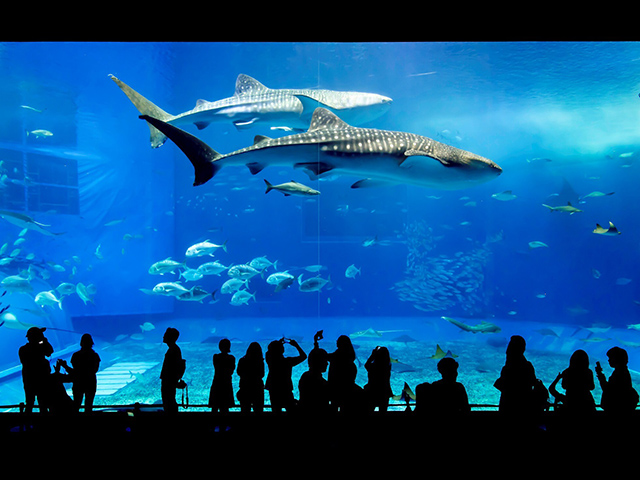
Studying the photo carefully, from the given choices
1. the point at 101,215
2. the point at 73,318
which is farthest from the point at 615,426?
the point at 101,215

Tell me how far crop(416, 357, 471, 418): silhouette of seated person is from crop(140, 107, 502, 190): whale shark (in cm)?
245

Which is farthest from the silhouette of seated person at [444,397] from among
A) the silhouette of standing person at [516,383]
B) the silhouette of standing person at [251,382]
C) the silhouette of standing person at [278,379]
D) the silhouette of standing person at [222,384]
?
the silhouette of standing person at [222,384]

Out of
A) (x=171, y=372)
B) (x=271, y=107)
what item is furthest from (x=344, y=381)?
(x=271, y=107)

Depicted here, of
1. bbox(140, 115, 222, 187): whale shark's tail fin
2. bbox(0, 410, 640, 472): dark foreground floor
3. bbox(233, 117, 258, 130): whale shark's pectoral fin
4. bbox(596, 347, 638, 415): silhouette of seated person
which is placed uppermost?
bbox(233, 117, 258, 130): whale shark's pectoral fin

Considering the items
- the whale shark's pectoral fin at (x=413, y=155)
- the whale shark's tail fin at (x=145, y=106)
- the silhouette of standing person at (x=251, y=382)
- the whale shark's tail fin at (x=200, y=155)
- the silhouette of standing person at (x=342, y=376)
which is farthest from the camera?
the whale shark's tail fin at (x=145, y=106)

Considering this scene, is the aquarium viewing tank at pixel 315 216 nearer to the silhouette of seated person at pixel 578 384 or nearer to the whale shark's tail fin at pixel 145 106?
the whale shark's tail fin at pixel 145 106

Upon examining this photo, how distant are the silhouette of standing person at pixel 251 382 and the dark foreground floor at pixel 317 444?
65 cm

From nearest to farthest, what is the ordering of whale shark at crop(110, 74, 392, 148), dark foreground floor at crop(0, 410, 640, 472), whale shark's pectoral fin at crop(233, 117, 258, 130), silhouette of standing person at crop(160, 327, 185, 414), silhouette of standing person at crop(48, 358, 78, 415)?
dark foreground floor at crop(0, 410, 640, 472)
silhouette of standing person at crop(48, 358, 78, 415)
silhouette of standing person at crop(160, 327, 185, 414)
whale shark at crop(110, 74, 392, 148)
whale shark's pectoral fin at crop(233, 117, 258, 130)

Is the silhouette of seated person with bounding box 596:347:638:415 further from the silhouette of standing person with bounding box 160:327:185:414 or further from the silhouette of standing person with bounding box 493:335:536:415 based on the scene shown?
the silhouette of standing person with bounding box 160:327:185:414

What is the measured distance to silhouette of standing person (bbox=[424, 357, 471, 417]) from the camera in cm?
177

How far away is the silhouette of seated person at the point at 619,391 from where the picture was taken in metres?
2.10

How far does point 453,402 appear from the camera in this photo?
180 centimetres

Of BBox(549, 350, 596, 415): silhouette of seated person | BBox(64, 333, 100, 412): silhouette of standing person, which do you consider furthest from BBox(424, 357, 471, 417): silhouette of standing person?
BBox(64, 333, 100, 412): silhouette of standing person
